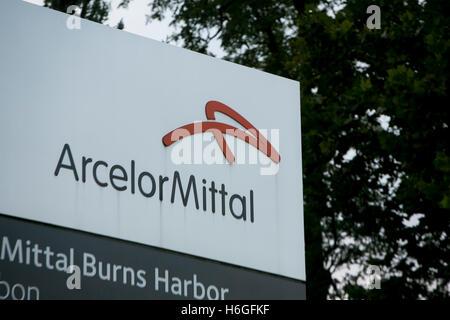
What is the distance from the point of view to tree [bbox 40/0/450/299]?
1215cm

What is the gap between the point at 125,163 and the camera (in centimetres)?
602

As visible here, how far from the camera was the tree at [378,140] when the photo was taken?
478 inches

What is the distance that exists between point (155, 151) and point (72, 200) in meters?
0.76

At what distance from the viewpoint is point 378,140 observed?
14414mm

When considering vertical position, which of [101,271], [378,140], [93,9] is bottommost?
[101,271]

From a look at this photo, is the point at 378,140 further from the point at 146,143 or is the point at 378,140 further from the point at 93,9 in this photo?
the point at 146,143

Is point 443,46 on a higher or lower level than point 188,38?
lower

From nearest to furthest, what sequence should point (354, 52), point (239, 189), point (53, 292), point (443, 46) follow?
point (53, 292)
point (239, 189)
point (443, 46)
point (354, 52)

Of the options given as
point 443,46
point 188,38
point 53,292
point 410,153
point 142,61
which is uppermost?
point 188,38

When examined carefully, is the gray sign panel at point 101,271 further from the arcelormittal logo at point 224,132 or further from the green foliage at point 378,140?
the green foliage at point 378,140

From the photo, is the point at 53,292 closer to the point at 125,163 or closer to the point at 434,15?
the point at 125,163

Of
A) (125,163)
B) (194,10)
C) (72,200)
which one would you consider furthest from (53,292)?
(194,10)

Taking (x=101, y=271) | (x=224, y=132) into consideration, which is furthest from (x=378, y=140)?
(x=101, y=271)

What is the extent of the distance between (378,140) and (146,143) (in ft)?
28.7
